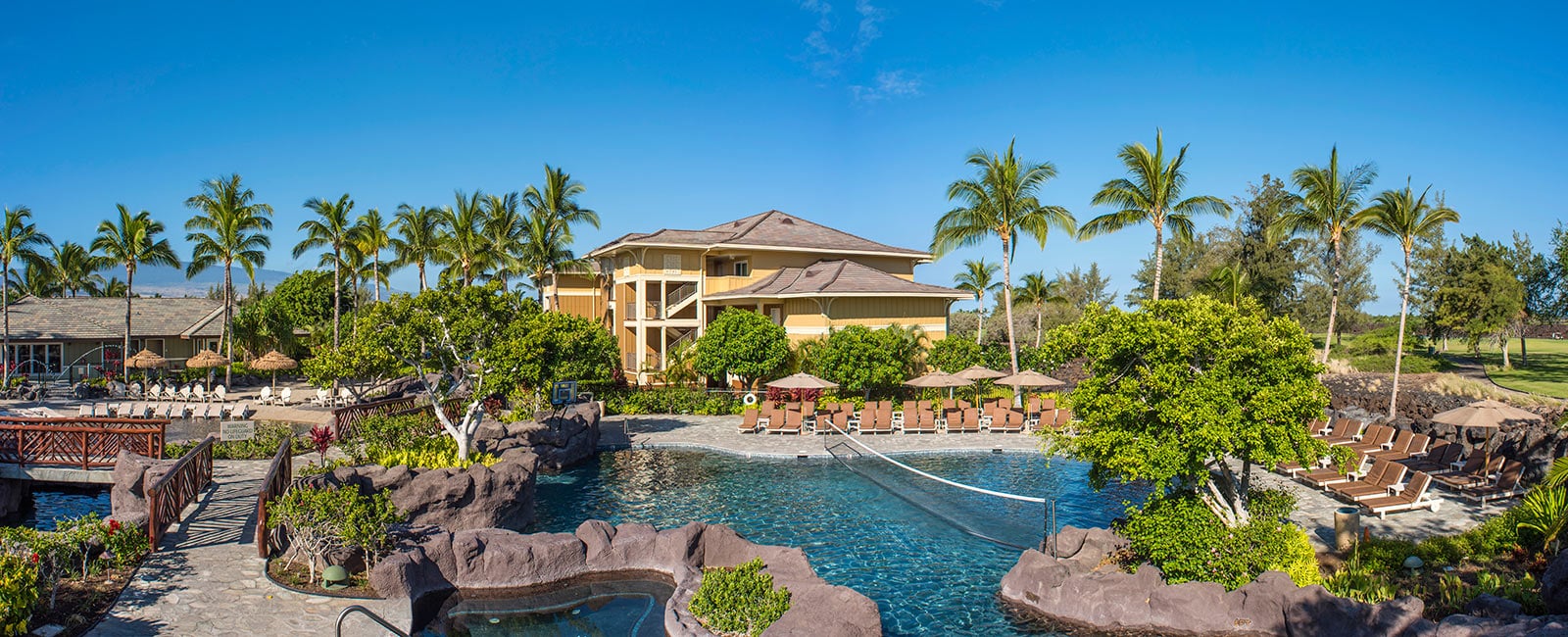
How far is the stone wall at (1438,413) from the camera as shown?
1622 centimetres

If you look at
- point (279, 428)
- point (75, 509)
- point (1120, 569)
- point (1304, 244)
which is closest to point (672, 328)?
point (279, 428)

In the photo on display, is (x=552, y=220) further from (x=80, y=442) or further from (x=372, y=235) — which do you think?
(x=80, y=442)

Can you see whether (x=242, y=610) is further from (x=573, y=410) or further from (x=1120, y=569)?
(x=573, y=410)

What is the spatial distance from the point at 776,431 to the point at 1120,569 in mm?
14229

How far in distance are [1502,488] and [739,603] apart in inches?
575

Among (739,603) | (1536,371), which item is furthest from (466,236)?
(1536,371)

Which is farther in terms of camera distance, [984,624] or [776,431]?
[776,431]

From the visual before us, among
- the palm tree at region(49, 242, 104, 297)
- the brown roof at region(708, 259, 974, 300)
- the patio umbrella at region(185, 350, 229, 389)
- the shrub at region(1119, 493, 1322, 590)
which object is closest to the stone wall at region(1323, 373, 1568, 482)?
the shrub at region(1119, 493, 1322, 590)

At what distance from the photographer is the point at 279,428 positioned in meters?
23.9

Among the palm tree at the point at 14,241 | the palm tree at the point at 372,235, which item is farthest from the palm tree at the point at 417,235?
the palm tree at the point at 14,241

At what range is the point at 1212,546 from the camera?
11.2 m

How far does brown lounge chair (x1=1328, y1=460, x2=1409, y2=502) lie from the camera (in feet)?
51.7

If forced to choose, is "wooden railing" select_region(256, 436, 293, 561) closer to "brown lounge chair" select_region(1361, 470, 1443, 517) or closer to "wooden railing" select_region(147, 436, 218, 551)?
"wooden railing" select_region(147, 436, 218, 551)

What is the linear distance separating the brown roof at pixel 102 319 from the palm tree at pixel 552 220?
18875 mm
